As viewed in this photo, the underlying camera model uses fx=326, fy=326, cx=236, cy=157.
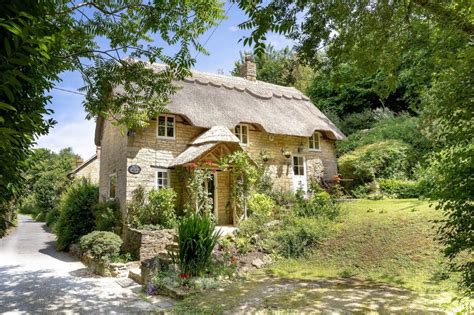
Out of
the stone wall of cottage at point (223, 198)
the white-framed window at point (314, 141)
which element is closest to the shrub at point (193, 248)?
the stone wall of cottage at point (223, 198)

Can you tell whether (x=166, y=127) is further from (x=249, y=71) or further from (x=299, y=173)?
(x=249, y=71)

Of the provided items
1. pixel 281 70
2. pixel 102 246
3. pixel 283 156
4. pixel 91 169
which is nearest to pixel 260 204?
pixel 283 156

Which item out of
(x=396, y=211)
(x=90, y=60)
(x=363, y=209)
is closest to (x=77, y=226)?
(x=90, y=60)

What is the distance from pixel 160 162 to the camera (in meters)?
12.8

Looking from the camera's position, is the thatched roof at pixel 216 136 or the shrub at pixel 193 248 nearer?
the shrub at pixel 193 248

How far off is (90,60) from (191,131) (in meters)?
6.95

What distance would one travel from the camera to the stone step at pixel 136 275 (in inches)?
335

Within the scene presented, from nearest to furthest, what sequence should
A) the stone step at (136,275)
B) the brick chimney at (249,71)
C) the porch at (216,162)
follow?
the stone step at (136,275), the porch at (216,162), the brick chimney at (249,71)

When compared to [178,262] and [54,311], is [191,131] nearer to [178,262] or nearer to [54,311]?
[178,262]

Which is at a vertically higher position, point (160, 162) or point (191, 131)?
point (191, 131)

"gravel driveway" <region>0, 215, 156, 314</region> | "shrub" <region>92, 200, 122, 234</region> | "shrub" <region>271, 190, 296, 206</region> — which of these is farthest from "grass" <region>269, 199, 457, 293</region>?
"shrub" <region>92, 200, 122, 234</region>

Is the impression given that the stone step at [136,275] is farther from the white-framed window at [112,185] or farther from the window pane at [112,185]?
the window pane at [112,185]

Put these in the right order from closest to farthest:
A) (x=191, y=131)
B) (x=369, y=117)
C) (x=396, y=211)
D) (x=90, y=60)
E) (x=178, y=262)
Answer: (x=90, y=60)
(x=178, y=262)
(x=396, y=211)
(x=191, y=131)
(x=369, y=117)

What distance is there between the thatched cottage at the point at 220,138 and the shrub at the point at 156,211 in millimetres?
675
